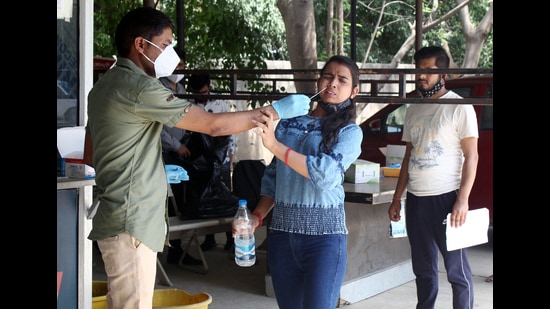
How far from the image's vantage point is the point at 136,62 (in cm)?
366

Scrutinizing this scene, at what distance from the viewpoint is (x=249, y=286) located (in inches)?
282

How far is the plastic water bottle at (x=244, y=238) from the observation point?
3980 millimetres

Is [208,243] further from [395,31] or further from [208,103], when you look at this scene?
[395,31]

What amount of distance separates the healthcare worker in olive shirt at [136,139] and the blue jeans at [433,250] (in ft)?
5.81

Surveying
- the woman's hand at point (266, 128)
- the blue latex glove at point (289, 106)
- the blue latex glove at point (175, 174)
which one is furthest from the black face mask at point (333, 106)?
the blue latex glove at point (175, 174)

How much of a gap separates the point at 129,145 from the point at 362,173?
3373mm

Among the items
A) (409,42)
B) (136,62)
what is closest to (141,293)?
(136,62)

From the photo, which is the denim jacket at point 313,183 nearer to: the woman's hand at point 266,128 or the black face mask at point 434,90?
the woman's hand at point 266,128

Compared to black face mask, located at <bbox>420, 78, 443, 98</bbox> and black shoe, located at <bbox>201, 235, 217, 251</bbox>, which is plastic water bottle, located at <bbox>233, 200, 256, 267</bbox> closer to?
black face mask, located at <bbox>420, 78, 443, 98</bbox>

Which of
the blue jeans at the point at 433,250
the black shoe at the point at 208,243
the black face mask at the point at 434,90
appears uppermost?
the black face mask at the point at 434,90

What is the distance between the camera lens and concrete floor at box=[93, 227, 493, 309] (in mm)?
6645

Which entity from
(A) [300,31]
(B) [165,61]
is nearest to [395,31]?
(A) [300,31]
